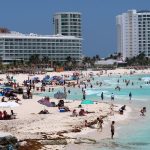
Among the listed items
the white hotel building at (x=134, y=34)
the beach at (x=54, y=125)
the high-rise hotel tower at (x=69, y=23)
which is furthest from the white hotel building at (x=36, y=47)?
the beach at (x=54, y=125)

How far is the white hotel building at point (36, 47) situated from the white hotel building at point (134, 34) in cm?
3594

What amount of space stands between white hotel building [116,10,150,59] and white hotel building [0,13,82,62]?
118ft

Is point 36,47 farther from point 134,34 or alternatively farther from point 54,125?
point 54,125

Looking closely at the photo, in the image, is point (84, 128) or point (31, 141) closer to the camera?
point (31, 141)

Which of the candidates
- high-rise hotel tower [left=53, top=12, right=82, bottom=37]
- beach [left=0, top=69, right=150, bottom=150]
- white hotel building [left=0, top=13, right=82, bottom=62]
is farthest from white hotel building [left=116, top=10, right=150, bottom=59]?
beach [left=0, top=69, right=150, bottom=150]

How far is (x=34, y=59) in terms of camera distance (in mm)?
134500

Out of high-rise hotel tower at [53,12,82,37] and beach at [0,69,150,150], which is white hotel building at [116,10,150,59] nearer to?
high-rise hotel tower at [53,12,82,37]

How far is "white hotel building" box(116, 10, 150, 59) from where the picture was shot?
18738 cm

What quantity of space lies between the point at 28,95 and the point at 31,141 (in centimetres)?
2209

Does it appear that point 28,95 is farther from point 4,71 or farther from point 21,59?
point 21,59

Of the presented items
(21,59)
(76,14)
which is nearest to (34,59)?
(21,59)

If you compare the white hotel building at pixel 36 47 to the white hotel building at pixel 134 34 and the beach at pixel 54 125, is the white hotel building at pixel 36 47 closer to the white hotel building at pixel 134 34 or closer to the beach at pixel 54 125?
the white hotel building at pixel 134 34

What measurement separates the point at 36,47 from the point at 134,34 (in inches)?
2066

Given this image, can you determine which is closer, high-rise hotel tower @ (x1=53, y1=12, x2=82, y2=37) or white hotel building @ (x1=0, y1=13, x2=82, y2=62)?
white hotel building @ (x1=0, y1=13, x2=82, y2=62)
